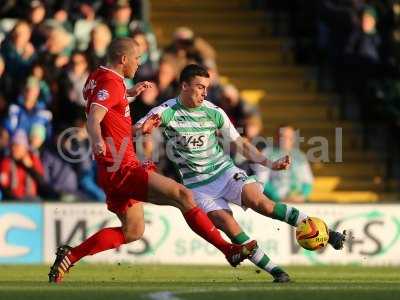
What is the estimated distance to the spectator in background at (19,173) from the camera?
17719 mm

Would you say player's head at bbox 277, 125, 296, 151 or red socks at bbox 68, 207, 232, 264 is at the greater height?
player's head at bbox 277, 125, 296, 151

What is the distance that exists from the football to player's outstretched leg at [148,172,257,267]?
22.4 inches

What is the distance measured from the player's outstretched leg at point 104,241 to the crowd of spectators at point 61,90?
5090 mm

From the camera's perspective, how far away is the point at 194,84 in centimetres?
1293

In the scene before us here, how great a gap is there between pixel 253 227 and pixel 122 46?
552 cm

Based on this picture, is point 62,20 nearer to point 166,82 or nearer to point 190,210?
point 166,82

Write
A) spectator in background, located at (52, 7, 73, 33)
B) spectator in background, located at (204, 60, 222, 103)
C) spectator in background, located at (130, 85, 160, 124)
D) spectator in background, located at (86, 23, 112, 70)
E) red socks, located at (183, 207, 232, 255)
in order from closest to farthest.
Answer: red socks, located at (183, 207, 232, 255), spectator in background, located at (130, 85, 160, 124), spectator in background, located at (86, 23, 112, 70), spectator in background, located at (204, 60, 222, 103), spectator in background, located at (52, 7, 73, 33)

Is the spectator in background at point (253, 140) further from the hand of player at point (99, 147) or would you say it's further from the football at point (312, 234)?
the hand of player at point (99, 147)

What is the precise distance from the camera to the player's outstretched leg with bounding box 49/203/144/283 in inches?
494

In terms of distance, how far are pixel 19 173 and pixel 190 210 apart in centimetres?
582

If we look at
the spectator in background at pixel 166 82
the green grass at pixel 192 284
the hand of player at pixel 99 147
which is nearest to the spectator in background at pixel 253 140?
the spectator in background at pixel 166 82

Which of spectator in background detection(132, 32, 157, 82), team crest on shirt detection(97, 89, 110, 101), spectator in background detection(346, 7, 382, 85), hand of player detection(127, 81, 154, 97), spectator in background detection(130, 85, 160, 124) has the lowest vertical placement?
team crest on shirt detection(97, 89, 110, 101)

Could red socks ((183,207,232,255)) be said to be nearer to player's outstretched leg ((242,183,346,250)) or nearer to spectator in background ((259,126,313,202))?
player's outstretched leg ((242,183,346,250))

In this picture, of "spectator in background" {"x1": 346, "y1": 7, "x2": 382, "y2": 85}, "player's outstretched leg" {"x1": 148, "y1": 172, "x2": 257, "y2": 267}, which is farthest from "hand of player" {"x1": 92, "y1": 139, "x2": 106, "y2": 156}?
"spectator in background" {"x1": 346, "y1": 7, "x2": 382, "y2": 85}
